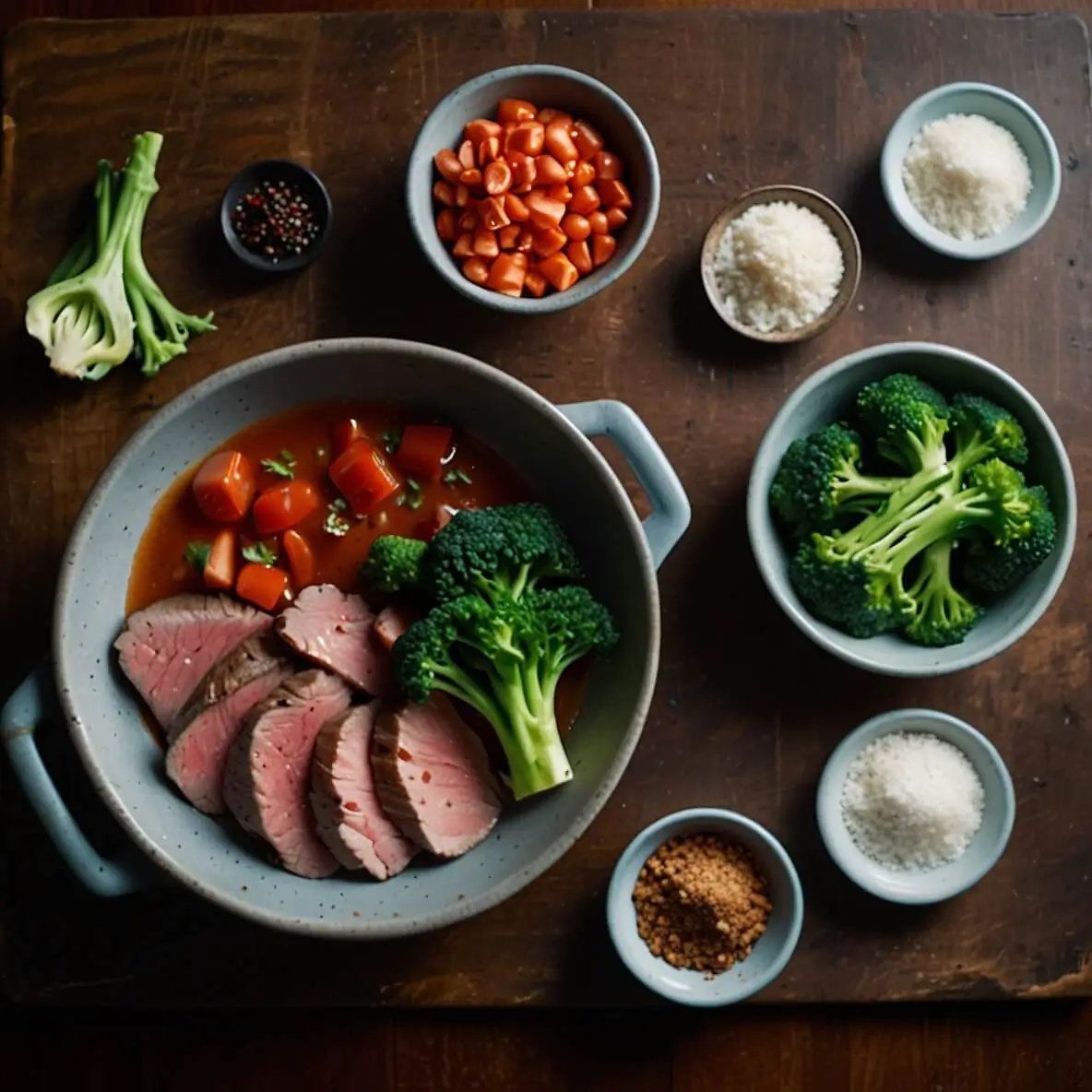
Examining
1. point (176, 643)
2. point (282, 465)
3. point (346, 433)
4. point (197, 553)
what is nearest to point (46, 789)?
point (176, 643)

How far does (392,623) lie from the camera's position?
233 cm

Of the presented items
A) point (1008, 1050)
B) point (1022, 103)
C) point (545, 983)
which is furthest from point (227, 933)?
point (1022, 103)

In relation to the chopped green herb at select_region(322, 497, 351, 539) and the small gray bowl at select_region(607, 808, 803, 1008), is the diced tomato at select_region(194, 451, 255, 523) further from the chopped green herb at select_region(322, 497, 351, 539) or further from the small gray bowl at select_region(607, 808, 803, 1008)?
the small gray bowl at select_region(607, 808, 803, 1008)

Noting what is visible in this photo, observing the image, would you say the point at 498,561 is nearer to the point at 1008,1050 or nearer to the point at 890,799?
the point at 890,799

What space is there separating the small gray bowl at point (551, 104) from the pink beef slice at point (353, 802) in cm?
84

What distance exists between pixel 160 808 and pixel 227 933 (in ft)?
1.10

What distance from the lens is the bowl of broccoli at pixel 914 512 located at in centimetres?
234

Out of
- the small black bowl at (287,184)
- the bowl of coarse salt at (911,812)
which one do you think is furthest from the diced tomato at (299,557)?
the bowl of coarse salt at (911,812)

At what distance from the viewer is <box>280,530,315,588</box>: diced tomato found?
2408 mm

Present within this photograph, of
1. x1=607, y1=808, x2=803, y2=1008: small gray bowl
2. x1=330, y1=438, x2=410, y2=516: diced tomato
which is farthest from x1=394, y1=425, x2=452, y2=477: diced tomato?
x1=607, y1=808, x2=803, y2=1008: small gray bowl

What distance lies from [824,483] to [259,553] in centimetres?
106

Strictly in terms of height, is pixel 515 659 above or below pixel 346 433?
below

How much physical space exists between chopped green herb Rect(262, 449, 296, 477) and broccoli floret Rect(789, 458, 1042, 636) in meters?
0.97

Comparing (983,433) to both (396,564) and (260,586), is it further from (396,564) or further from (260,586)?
(260,586)
